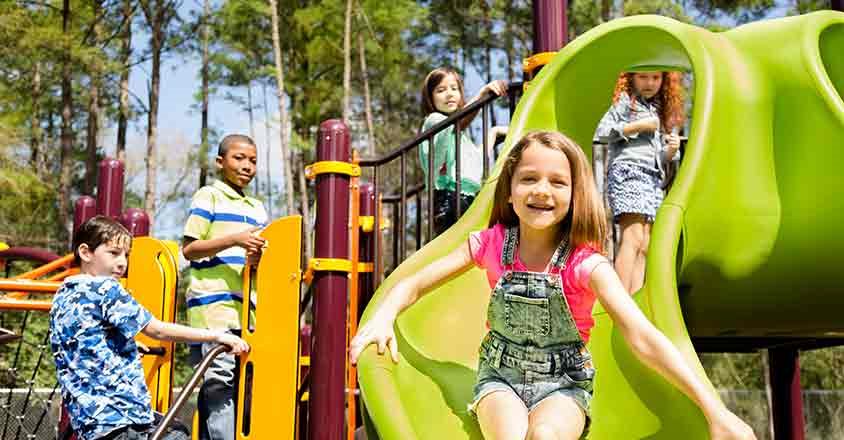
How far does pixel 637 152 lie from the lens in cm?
367

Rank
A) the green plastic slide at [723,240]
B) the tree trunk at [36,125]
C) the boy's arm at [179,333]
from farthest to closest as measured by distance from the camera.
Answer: the tree trunk at [36,125], the boy's arm at [179,333], the green plastic slide at [723,240]

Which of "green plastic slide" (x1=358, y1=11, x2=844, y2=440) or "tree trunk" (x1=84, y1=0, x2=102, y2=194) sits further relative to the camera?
"tree trunk" (x1=84, y1=0, x2=102, y2=194)

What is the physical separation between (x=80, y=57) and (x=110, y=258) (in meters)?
15.3

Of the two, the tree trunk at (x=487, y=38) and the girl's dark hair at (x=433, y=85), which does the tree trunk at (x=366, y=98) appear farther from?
the girl's dark hair at (x=433, y=85)

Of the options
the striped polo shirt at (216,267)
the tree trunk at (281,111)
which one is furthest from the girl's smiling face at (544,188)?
the tree trunk at (281,111)

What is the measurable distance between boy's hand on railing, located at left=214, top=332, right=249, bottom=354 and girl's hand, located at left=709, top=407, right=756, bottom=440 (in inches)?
70.7

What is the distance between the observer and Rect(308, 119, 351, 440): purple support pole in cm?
331

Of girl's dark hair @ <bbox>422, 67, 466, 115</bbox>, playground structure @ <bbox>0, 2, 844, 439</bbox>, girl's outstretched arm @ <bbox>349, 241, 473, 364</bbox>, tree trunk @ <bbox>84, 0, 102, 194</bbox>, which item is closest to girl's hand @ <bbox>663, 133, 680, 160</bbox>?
playground structure @ <bbox>0, 2, 844, 439</bbox>

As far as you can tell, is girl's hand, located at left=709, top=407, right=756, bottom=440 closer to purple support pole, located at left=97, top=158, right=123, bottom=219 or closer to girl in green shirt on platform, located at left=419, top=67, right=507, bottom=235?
girl in green shirt on platform, located at left=419, top=67, right=507, bottom=235

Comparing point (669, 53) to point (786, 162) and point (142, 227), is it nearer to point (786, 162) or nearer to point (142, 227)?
point (786, 162)

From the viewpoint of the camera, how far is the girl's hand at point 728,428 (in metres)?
1.77

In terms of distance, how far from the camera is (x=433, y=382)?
263 cm

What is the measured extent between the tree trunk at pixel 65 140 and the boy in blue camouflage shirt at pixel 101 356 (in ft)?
50.3

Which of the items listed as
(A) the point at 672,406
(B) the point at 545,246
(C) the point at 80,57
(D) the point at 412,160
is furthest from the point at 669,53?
(D) the point at 412,160
